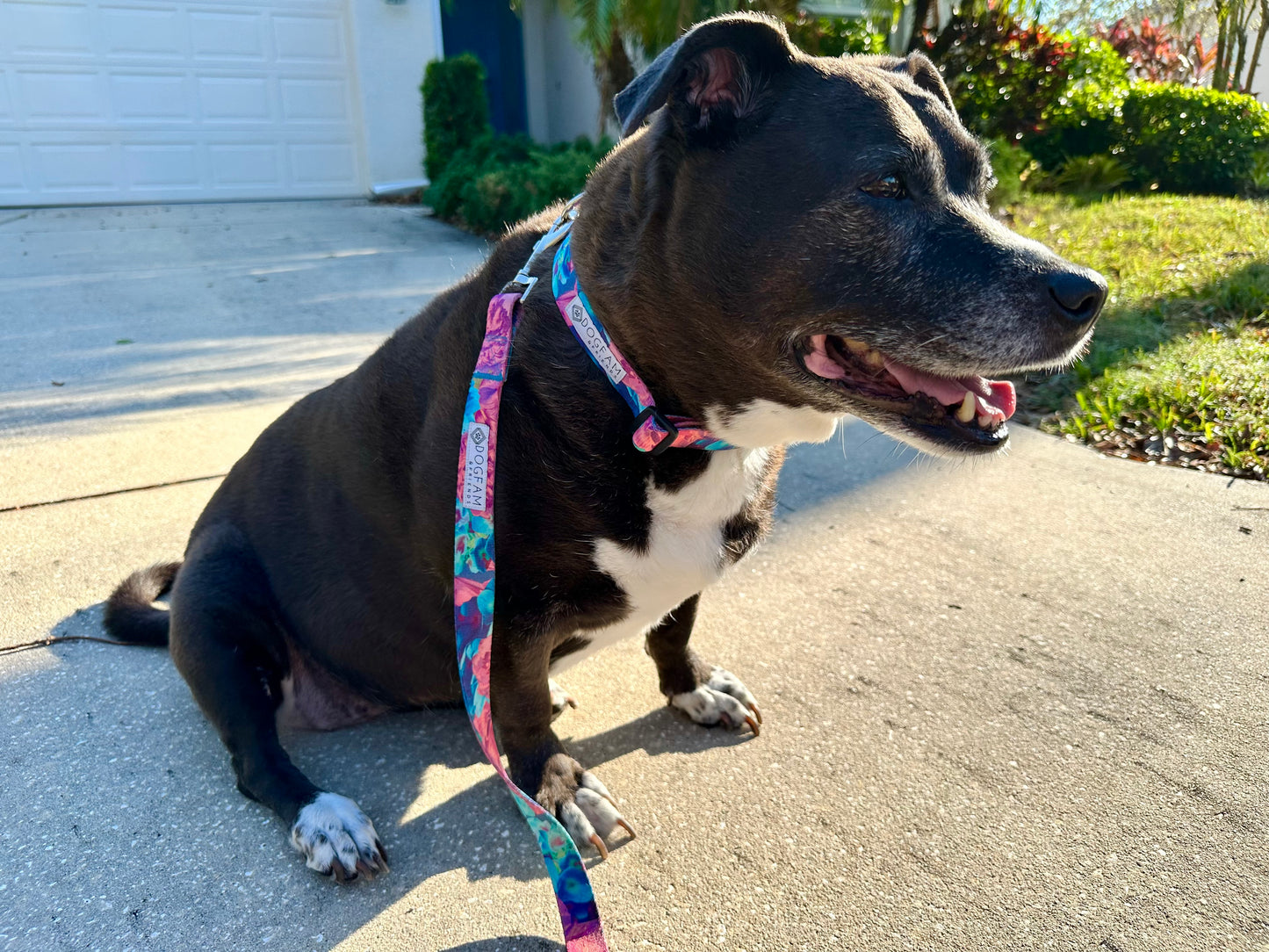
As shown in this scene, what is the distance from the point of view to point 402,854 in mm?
1921

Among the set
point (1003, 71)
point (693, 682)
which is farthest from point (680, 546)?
point (1003, 71)

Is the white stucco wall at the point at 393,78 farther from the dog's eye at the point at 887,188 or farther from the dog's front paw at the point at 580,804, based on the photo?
the dog's eye at the point at 887,188

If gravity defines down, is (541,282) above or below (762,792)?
above

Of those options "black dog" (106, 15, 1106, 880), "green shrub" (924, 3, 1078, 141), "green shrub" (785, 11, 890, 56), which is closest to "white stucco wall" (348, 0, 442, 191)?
"green shrub" (785, 11, 890, 56)

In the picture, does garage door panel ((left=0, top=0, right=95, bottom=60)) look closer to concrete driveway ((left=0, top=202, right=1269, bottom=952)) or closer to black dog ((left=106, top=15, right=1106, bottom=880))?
concrete driveway ((left=0, top=202, right=1269, bottom=952))

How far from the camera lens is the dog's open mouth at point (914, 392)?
66.8 inches

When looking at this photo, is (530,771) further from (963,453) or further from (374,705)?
(963,453)

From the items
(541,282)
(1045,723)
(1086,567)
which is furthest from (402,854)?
(1086,567)

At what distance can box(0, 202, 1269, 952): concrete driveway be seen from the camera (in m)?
1.75

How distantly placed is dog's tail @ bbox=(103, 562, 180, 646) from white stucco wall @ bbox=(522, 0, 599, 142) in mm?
10914

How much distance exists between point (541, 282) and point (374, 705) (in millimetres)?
1204

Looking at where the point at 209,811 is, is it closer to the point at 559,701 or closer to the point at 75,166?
the point at 559,701

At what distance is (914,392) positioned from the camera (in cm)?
174

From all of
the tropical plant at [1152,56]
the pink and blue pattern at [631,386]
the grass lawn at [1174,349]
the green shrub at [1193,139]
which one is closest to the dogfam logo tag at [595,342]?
the pink and blue pattern at [631,386]
